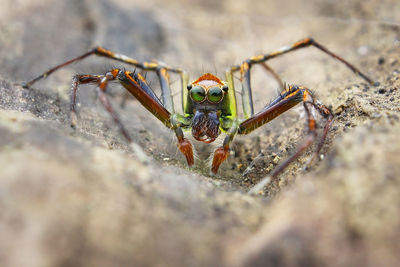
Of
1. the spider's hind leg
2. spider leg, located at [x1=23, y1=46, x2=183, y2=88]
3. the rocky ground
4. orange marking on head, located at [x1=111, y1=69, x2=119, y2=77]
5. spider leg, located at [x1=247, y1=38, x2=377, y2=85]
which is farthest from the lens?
spider leg, located at [x1=247, y1=38, x2=377, y2=85]

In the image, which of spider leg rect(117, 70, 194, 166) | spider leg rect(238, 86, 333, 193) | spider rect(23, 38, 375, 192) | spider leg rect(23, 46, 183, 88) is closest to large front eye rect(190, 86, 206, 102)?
spider rect(23, 38, 375, 192)

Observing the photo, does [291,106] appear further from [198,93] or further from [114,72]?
[114,72]

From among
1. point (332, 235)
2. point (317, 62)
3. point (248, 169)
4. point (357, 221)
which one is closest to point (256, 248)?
point (332, 235)

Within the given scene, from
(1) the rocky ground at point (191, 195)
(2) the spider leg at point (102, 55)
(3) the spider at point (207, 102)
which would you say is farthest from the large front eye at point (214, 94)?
(2) the spider leg at point (102, 55)

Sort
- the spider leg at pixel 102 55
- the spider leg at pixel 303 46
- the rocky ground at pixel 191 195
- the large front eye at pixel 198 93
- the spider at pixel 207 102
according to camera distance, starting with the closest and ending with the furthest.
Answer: the rocky ground at pixel 191 195 < the spider at pixel 207 102 < the large front eye at pixel 198 93 < the spider leg at pixel 102 55 < the spider leg at pixel 303 46

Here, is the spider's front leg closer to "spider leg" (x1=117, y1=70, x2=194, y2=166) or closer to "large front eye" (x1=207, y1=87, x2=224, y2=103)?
"spider leg" (x1=117, y1=70, x2=194, y2=166)

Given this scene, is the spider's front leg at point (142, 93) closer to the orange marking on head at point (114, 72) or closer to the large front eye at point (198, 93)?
the orange marking on head at point (114, 72)

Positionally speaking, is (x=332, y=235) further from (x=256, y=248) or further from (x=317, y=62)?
(x=317, y=62)
